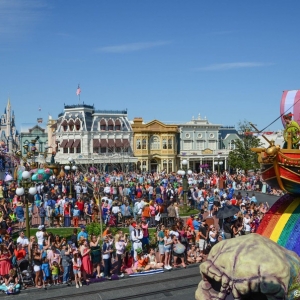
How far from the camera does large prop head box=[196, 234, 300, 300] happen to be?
4.30 m

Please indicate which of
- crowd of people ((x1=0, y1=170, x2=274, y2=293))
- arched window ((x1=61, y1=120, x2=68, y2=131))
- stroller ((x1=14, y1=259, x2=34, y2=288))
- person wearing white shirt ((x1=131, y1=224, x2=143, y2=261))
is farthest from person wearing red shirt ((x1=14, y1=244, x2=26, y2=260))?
arched window ((x1=61, y1=120, x2=68, y2=131))

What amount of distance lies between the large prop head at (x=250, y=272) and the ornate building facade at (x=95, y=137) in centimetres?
5236

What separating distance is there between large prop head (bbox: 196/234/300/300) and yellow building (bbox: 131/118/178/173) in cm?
5643

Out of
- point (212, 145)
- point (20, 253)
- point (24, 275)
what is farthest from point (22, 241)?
point (212, 145)

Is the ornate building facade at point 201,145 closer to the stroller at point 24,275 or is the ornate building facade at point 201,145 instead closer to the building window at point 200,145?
the building window at point 200,145

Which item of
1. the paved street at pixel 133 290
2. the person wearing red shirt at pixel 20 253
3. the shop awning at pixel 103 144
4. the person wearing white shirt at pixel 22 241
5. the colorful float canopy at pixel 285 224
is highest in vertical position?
the shop awning at pixel 103 144

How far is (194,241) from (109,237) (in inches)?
132

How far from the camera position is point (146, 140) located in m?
62.2

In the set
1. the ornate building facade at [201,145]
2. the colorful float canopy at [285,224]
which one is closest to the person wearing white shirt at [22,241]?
the colorful float canopy at [285,224]

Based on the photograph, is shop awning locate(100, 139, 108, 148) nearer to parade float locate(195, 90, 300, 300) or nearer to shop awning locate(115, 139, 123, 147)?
shop awning locate(115, 139, 123, 147)

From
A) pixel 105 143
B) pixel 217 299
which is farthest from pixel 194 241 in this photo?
pixel 105 143

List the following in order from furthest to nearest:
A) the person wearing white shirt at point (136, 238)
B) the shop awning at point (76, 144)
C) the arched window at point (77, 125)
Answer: the arched window at point (77, 125) < the shop awning at point (76, 144) < the person wearing white shirt at point (136, 238)

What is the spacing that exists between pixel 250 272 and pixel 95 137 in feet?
181

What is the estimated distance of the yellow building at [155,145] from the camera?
61.7 meters
